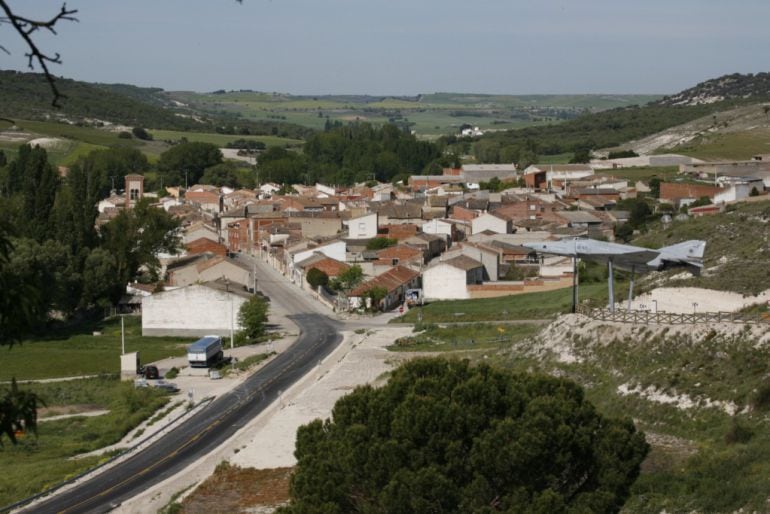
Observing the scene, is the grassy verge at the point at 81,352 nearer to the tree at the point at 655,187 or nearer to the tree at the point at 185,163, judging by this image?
the tree at the point at 655,187

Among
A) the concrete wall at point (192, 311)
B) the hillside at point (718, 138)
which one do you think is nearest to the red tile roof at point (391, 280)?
the concrete wall at point (192, 311)

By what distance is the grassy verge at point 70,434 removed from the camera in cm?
2953

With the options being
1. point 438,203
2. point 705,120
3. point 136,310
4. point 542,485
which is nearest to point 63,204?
point 136,310

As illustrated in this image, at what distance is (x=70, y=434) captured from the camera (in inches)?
1427

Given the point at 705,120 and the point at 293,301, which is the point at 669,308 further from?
the point at 705,120

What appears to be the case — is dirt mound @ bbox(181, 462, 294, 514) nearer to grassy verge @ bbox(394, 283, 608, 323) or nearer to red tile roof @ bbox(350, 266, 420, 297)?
grassy verge @ bbox(394, 283, 608, 323)

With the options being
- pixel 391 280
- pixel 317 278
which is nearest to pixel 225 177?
pixel 317 278

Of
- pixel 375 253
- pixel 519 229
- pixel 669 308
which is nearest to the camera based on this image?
pixel 669 308

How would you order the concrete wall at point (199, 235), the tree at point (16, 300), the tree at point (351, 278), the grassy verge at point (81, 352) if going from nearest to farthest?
the tree at point (16, 300) < the grassy verge at point (81, 352) < the tree at point (351, 278) < the concrete wall at point (199, 235)

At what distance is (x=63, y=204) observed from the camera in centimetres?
6319

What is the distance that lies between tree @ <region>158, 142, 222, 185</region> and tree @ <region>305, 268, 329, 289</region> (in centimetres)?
7026

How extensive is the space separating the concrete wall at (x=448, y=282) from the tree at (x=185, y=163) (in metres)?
76.7

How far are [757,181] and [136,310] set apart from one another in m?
38.2

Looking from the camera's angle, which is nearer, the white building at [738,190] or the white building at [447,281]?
the white building at [447,281]
